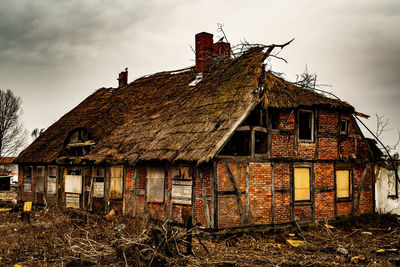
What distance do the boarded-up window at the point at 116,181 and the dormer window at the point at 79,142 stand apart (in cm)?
208

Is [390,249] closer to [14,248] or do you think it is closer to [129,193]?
[129,193]

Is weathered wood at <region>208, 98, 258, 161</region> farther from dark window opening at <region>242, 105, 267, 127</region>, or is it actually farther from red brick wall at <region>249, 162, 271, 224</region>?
red brick wall at <region>249, 162, 271, 224</region>

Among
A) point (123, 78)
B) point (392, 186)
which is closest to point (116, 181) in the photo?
point (123, 78)

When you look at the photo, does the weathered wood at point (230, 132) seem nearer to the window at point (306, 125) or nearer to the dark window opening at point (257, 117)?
the dark window opening at point (257, 117)

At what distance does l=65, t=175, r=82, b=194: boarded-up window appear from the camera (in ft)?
53.1

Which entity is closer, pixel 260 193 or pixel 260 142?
pixel 260 193

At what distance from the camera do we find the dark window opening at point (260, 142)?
11773mm

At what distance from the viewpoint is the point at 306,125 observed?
13133 mm

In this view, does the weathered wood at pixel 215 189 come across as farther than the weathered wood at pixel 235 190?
No

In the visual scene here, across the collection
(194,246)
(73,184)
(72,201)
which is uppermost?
(73,184)

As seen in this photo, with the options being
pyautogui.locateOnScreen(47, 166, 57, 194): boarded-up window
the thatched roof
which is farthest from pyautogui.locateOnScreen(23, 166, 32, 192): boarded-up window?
pyautogui.locateOnScreen(47, 166, 57, 194): boarded-up window

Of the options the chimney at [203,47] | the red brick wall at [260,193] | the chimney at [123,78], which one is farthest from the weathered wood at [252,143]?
the chimney at [123,78]

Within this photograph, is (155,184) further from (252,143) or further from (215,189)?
(252,143)

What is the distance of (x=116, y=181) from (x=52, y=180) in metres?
5.14
